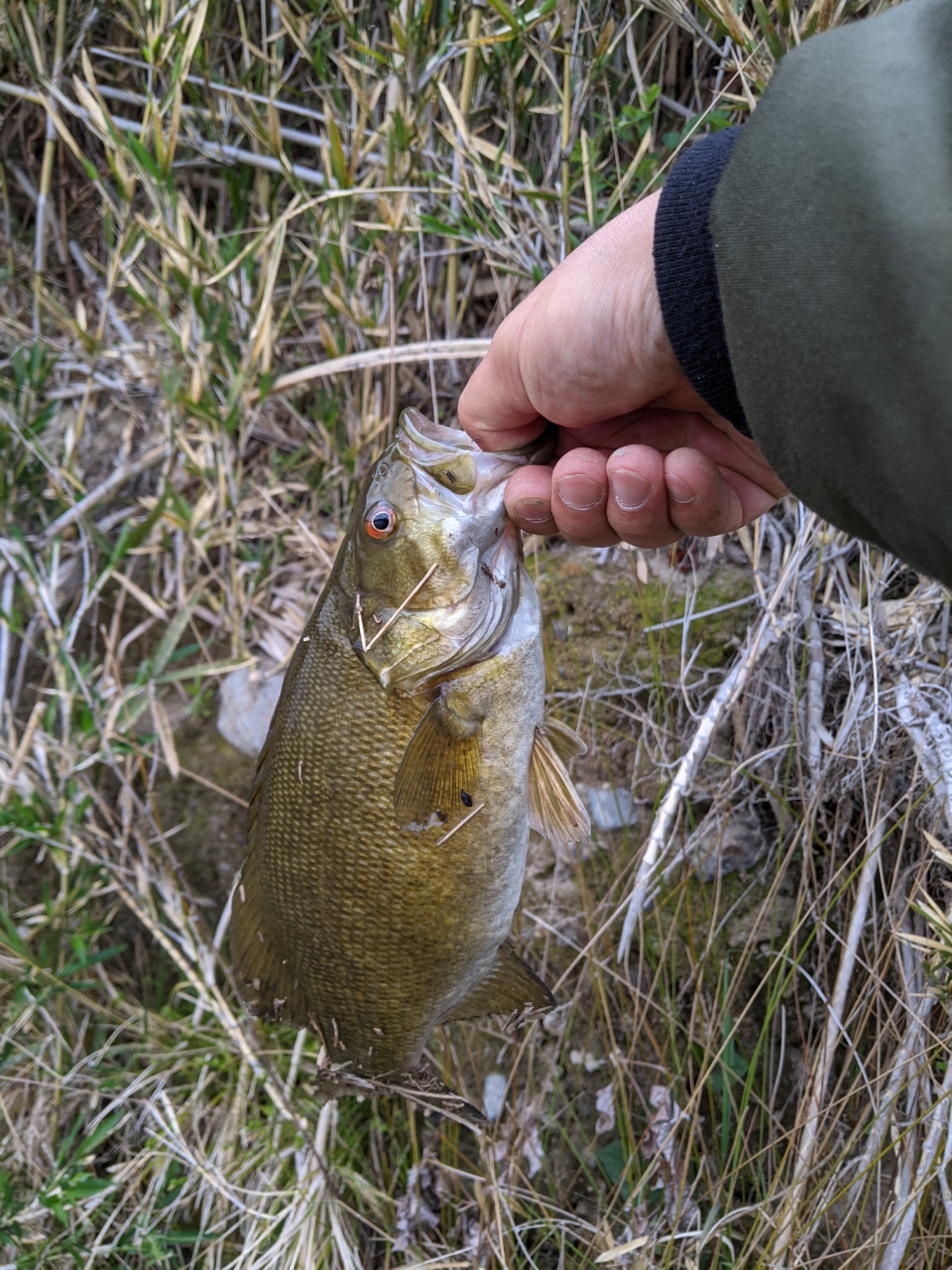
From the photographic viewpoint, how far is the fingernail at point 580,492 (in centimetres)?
145

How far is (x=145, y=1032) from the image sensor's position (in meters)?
2.71

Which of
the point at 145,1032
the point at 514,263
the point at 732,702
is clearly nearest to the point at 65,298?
the point at 514,263

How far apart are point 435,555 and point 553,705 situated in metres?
1.06

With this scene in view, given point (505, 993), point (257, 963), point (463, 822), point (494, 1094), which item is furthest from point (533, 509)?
point (494, 1094)

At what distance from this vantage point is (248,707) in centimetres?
295

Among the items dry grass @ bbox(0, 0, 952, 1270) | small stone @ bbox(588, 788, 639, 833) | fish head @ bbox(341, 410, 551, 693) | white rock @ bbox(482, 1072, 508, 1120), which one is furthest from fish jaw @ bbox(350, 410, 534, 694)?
white rock @ bbox(482, 1072, 508, 1120)

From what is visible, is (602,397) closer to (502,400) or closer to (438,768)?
(502,400)

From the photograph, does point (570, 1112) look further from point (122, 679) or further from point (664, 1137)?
point (122, 679)

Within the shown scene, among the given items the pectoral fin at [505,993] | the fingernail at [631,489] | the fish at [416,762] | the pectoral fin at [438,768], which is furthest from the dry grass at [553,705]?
the fingernail at [631,489]

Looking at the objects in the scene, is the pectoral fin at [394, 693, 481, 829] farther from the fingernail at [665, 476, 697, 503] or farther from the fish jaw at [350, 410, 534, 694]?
the fingernail at [665, 476, 697, 503]

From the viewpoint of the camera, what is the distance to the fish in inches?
58.1

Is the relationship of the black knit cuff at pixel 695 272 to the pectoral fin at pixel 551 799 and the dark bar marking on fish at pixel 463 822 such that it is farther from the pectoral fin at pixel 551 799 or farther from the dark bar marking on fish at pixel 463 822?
the dark bar marking on fish at pixel 463 822

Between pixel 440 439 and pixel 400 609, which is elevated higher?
pixel 440 439

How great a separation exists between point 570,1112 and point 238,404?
92.8 inches
